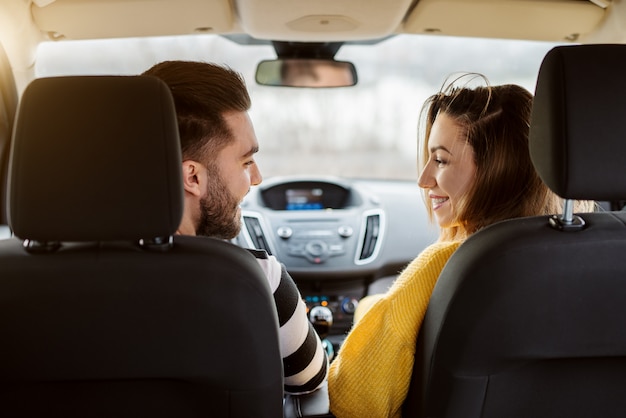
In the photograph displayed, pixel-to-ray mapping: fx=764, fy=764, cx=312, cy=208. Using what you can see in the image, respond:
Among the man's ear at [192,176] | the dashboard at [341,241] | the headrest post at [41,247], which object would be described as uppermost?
the headrest post at [41,247]

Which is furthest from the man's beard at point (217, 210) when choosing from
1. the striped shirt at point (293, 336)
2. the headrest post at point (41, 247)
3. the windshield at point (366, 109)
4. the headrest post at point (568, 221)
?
the windshield at point (366, 109)

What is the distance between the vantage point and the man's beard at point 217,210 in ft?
7.22

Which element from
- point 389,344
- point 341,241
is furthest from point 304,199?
point 389,344

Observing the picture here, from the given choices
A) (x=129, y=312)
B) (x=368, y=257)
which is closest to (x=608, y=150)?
(x=129, y=312)

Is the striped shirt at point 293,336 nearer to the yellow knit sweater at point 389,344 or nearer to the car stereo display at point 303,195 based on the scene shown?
the yellow knit sweater at point 389,344

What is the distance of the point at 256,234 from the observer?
14.2ft

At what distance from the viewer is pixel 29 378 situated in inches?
66.9

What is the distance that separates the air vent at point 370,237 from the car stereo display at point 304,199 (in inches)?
13.6

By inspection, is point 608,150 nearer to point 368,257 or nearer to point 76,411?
point 76,411

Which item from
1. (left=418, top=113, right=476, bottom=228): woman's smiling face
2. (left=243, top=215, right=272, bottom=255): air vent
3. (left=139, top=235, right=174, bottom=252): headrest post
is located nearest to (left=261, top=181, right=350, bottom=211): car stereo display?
(left=243, top=215, right=272, bottom=255): air vent

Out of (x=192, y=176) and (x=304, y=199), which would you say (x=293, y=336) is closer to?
(x=192, y=176)

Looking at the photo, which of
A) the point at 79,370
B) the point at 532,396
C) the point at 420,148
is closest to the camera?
the point at 79,370

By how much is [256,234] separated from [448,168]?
2.15 metres

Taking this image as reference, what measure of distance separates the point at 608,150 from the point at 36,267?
1244 millimetres
